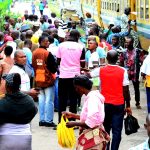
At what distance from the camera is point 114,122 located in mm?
8602

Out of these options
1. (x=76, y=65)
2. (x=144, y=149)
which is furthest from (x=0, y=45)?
(x=144, y=149)

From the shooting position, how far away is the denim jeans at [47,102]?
1097 cm

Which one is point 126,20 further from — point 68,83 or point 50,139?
point 50,139

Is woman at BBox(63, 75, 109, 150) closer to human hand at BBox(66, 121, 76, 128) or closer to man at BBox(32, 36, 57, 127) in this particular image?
human hand at BBox(66, 121, 76, 128)

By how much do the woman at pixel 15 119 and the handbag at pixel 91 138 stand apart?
630 mm

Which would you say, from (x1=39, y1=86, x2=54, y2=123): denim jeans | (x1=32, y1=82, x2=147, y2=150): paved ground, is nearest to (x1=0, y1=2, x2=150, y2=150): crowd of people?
(x1=39, y1=86, x2=54, y2=123): denim jeans

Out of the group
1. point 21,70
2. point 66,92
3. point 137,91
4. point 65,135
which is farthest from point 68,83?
point 65,135

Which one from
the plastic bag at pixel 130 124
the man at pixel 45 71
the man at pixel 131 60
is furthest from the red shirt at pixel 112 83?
the man at pixel 131 60

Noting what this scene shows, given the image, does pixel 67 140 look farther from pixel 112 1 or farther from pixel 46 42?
pixel 112 1

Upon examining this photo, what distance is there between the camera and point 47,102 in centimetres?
1102

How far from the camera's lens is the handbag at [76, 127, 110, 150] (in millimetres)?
7102

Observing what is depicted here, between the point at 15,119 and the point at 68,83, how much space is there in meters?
3.98

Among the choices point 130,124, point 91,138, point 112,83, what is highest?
point 112,83

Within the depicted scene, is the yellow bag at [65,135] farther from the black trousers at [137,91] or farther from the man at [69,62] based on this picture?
the black trousers at [137,91]
